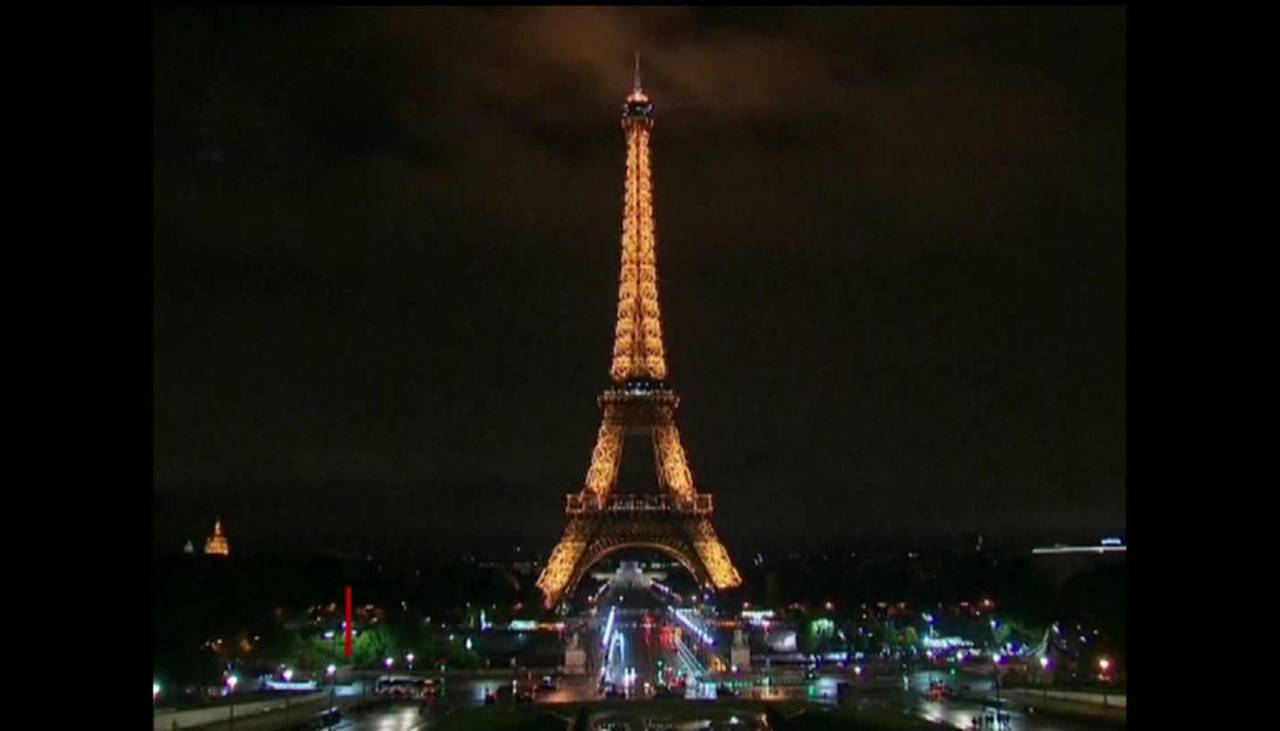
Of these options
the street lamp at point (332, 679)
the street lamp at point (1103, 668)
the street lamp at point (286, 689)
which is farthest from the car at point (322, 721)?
the street lamp at point (1103, 668)

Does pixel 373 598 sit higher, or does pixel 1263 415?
pixel 1263 415

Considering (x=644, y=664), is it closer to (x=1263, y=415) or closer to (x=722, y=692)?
(x=722, y=692)

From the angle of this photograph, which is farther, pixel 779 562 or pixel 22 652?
pixel 779 562

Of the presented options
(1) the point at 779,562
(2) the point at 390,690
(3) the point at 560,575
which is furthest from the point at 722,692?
(1) the point at 779,562

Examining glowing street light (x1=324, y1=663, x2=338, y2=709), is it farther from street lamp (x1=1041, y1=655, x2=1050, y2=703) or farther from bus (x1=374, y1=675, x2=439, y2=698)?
street lamp (x1=1041, y1=655, x2=1050, y2=703)

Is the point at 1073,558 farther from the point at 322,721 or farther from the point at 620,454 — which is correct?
the point at 322,721

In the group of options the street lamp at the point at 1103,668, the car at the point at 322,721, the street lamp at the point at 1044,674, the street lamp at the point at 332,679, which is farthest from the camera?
the street lamp at the point at 1103,668

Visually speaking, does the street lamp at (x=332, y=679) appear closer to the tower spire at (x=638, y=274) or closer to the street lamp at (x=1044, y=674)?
the street lamp at (x=1044, y=674)

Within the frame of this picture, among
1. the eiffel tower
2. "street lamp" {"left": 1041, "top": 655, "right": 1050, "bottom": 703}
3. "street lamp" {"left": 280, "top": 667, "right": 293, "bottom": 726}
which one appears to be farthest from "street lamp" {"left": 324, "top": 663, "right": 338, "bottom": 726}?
the eiffel tower
